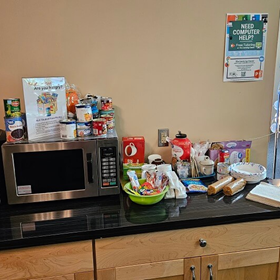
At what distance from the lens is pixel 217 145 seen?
6.28 ft

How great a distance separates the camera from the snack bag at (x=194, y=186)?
158 cm

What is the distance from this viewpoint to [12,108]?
4.78 ft

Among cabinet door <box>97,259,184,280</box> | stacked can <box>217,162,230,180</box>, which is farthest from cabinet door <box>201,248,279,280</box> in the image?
stacked can <box>217,162,230,180</box>

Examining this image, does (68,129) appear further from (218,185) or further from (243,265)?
(243,265)

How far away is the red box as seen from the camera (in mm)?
1761

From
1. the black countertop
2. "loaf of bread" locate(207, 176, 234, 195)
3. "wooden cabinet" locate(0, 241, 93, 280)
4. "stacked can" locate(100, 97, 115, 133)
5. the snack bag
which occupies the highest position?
"stacked can" locate(100, 97, 115, 133)

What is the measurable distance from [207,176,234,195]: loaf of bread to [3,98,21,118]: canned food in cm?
100

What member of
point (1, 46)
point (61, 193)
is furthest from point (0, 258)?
point (1, 46)

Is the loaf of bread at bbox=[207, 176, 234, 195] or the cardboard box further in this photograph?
the cardboard box

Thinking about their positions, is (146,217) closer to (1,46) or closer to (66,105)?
(66,105)

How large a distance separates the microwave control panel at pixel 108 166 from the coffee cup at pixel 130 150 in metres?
0.26

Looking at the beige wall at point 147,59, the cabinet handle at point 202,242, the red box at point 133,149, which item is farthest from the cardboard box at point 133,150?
the cabinet handle at point 202,242

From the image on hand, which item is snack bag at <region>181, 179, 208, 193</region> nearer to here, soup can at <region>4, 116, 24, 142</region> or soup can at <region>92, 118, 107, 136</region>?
soup can at <region>92, 118, 107, 136</region>

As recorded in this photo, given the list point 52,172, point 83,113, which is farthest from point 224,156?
point 52,172
